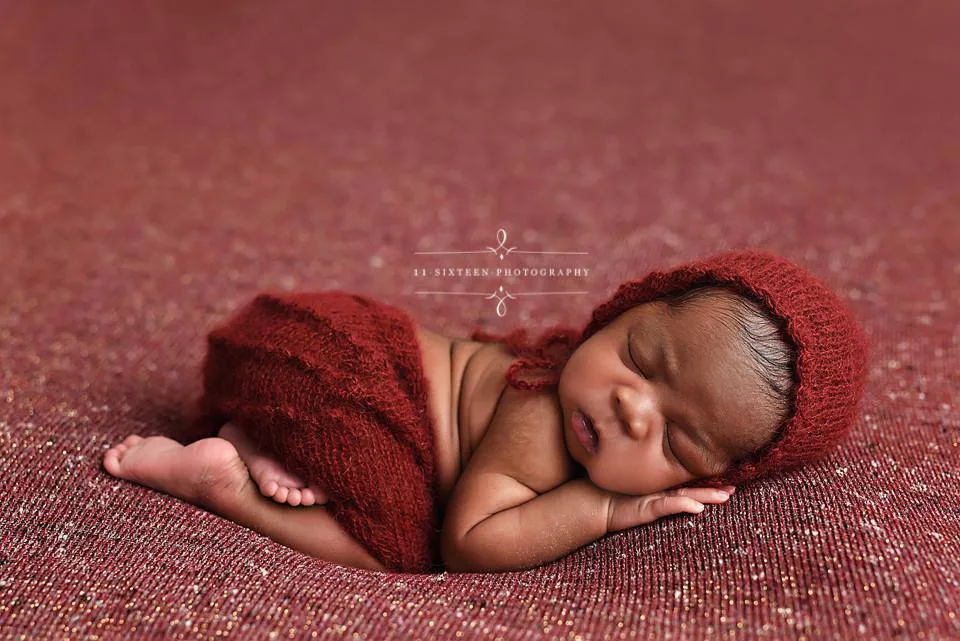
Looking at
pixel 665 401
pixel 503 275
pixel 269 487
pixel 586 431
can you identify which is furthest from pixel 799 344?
pixel 503 275

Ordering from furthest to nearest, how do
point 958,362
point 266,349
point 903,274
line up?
point 903,274 → point 958,362 → point 266,349

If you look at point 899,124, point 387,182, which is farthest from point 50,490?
point 899,124

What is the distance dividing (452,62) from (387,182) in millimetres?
710

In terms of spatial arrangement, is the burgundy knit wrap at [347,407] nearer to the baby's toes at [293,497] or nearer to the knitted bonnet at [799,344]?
the baby's toes at [293,497]

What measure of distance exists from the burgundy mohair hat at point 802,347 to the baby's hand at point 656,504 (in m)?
0.02

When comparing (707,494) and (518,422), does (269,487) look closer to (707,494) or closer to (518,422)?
(518,422)

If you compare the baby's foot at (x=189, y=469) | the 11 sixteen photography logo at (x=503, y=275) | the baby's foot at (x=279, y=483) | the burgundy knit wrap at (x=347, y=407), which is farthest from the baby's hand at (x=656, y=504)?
the 11 sixteen photography logo at (x=503, y=275)

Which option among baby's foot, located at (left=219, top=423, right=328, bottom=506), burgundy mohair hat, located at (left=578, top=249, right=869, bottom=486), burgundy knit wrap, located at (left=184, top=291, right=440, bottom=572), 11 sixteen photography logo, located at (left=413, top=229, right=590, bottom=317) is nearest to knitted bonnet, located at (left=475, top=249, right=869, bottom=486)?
burgundy mohair hat, located at (left=578, top=249, right=869, bottom=486)

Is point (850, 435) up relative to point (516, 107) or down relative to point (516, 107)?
down

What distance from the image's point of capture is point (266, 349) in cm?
124

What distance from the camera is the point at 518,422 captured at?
124 cm

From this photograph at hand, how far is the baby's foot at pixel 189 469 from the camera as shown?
3.90ft

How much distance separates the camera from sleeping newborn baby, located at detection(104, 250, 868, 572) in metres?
1.11

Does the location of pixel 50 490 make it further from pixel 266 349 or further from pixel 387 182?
pixel 387 182
